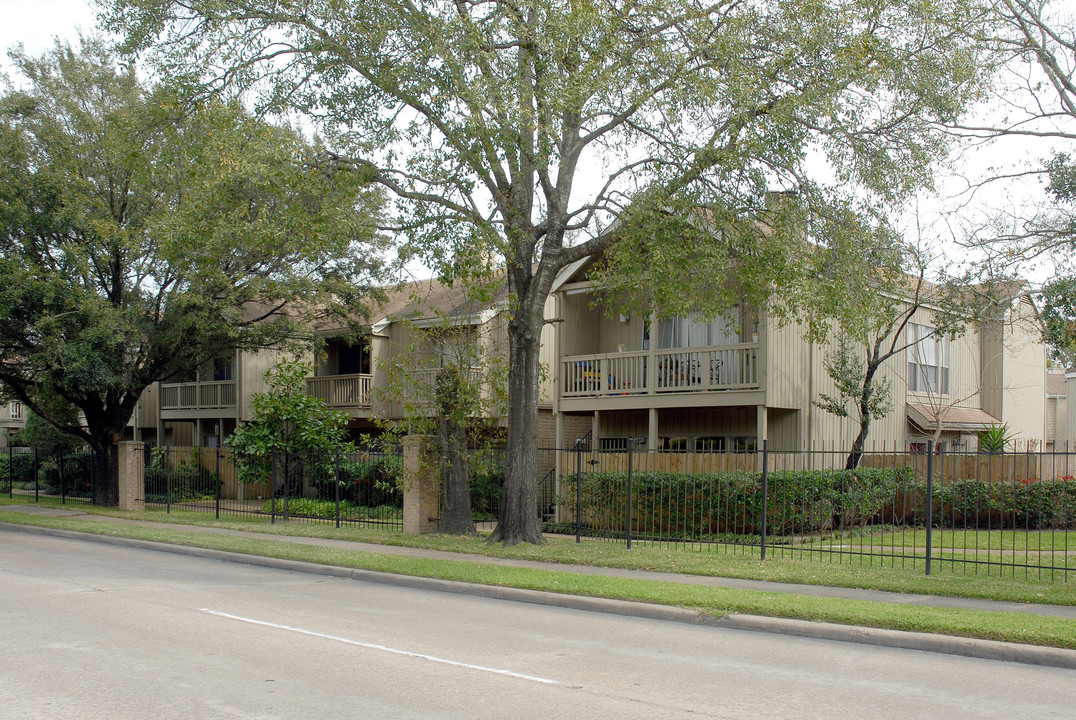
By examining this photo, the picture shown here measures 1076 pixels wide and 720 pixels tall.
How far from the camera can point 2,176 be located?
24.2 m

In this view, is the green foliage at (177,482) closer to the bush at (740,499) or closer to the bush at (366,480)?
the bush at (366,480)

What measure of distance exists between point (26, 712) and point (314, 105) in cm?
1242

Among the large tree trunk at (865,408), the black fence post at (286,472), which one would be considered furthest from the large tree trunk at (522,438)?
the large tree trunk at (865,408)

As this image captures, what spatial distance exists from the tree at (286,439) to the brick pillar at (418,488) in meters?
3.85

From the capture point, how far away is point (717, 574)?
13.6m

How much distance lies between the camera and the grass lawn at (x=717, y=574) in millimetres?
9867

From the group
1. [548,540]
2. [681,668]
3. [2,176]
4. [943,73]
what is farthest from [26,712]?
[2,176]

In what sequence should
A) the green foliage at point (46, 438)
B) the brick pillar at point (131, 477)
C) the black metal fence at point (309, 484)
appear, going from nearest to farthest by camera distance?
the black metal fence at point (309, 484) < the brick pillar at point (131, 477) < the green foliage at point (46, 438)

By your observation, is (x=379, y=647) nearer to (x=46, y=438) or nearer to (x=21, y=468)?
(x=46, y=438)

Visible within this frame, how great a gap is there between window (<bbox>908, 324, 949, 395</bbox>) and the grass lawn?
10609 millimetres

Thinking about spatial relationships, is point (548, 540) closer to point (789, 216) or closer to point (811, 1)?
point (789, 216)

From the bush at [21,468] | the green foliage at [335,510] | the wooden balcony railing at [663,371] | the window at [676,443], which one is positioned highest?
the wooden balcony railing at [663,371]

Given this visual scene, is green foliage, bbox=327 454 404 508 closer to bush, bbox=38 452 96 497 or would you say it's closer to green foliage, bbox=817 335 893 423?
green foliage, bbox=817 335 893 423

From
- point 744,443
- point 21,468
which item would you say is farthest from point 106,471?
point 744,443
